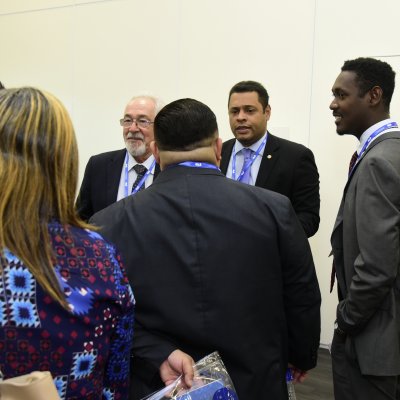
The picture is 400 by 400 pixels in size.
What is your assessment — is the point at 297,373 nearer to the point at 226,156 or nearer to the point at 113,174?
the point at 113,174

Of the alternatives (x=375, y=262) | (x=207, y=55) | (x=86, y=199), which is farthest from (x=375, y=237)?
(x=207, y=55)

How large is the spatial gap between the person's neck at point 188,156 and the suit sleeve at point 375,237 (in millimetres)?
722

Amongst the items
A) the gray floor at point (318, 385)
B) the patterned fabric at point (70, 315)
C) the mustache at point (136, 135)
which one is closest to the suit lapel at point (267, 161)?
the mustache at point (136, 135)

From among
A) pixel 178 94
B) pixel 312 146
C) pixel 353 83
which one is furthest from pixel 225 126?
pixel 353 83

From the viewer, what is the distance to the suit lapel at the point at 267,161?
288 centimetres

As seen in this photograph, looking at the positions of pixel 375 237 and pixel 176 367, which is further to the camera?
pixel 375 237

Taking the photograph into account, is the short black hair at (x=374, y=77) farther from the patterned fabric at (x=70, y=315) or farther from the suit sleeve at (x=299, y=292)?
the patterned fabric at (x=70, y=315)

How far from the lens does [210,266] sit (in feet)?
4.59

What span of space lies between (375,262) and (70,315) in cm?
133

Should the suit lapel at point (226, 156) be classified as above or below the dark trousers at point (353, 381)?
above

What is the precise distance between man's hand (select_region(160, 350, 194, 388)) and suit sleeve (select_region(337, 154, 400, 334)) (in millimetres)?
843

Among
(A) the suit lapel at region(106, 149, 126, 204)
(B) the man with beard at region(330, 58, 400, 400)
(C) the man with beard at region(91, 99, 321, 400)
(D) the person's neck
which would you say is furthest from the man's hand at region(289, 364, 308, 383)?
(A) the suit lapel at region(106, 149, 126, 204)

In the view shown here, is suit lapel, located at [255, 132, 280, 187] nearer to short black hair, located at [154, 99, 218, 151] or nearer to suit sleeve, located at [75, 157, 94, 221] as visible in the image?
suit sleeve, located at [75, 157, 94, 221]

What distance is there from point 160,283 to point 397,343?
1.09m
